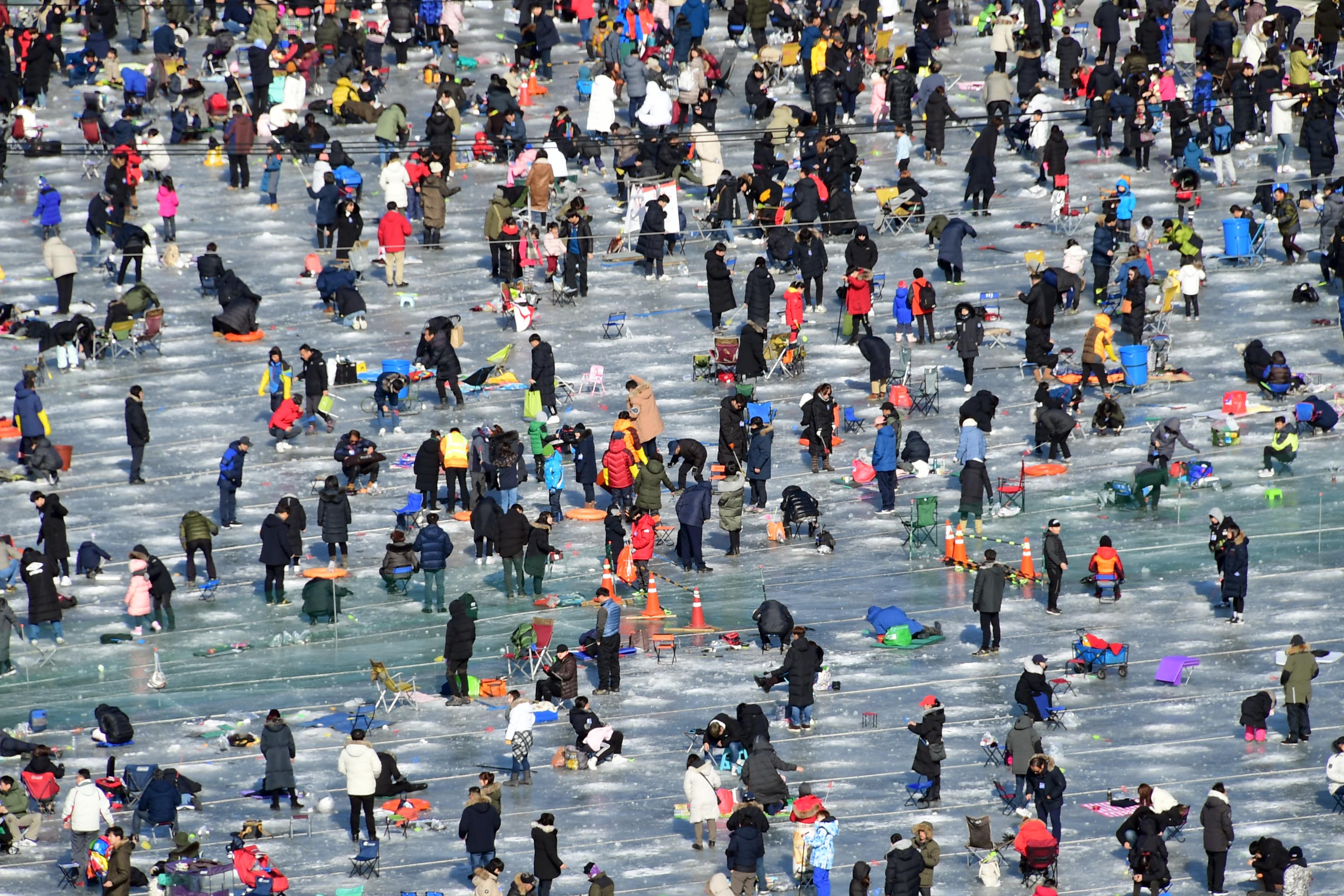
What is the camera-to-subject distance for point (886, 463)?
117 ft

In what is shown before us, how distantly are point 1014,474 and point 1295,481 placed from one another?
4213 mm

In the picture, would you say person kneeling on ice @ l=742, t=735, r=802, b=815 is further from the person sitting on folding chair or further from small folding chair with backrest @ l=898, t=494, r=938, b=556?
the person sitting on folding chair

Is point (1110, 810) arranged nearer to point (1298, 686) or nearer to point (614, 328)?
point (1298, 686)

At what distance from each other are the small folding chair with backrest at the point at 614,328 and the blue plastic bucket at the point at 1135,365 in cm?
863

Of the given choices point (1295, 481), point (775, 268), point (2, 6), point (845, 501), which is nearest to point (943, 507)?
point (845, 501)

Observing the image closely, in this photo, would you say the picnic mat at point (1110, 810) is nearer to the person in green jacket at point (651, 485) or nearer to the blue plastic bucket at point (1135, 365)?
the person in green jacket at point (651, 485)

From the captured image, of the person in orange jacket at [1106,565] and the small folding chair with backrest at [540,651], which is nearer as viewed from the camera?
the small folding chair with backrest at [540,651]

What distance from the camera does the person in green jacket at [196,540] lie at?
114 ft

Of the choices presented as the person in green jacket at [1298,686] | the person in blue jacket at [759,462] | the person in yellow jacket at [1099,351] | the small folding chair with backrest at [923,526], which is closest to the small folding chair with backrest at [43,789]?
the person in blue jacket at [759,462]

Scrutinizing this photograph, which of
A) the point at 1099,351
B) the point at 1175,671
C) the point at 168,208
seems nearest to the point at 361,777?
the point at 1175,671

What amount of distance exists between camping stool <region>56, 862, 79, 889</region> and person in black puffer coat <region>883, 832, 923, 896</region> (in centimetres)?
917

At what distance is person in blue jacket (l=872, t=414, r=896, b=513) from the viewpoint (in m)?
35.7

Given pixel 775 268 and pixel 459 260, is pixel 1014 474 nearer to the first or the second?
pixel 775 268

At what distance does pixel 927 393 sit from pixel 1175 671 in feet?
29.9
